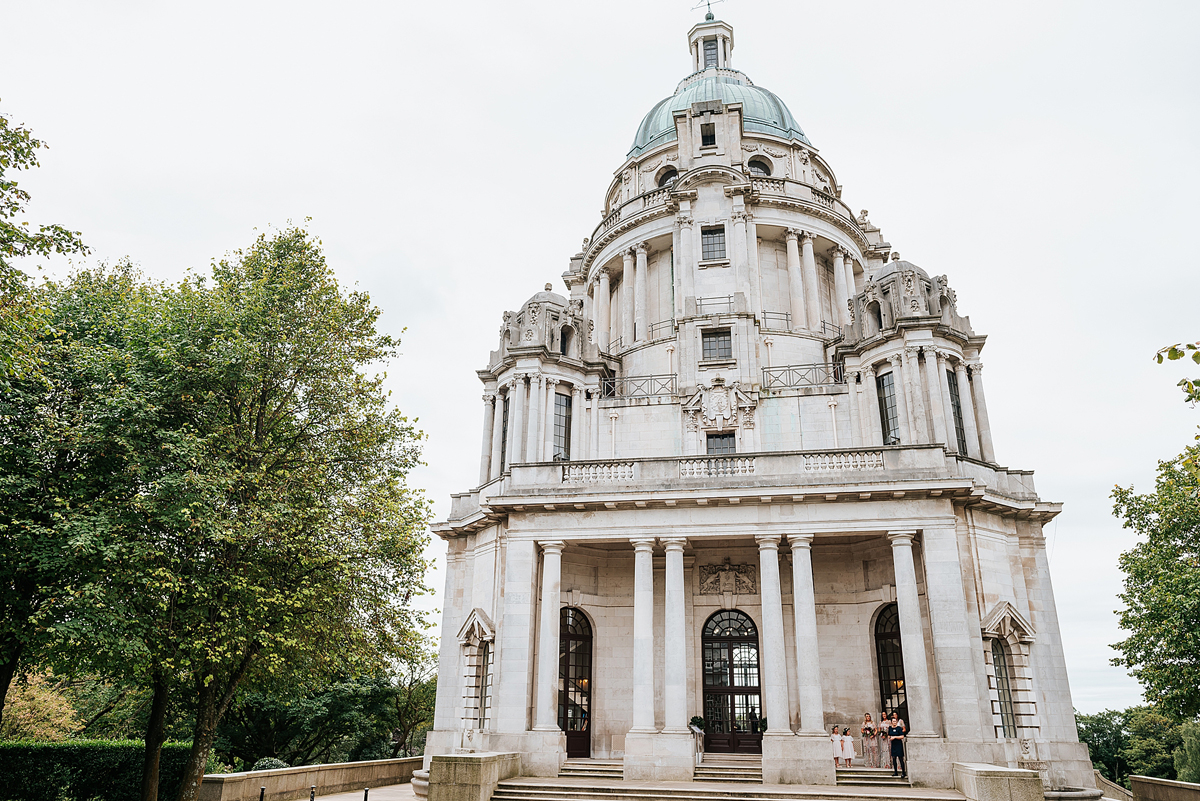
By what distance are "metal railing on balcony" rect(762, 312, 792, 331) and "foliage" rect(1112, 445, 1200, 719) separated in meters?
13.5

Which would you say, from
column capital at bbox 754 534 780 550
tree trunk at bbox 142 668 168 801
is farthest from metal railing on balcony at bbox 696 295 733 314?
tree trunk at bbox 142 668 168 801

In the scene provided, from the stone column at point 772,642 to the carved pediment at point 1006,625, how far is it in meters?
5.93

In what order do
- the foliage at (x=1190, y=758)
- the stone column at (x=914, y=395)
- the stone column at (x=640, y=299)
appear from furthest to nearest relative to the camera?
the foliage at (x=1190, y=758), the stone column at (x=640, y=299), the stone column at (x=914, y=395)

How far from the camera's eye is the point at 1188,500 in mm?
23828

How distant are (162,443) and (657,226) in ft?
77.9

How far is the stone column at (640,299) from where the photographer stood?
33844 millimetres

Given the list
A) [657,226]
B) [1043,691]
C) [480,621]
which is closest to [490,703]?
[480,621]

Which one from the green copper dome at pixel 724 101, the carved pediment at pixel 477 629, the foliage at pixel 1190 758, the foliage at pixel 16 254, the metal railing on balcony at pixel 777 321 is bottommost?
the foliage at pixel 1190 758

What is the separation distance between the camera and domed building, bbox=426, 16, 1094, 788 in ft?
68.4

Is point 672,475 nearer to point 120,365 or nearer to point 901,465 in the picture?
point 901,465

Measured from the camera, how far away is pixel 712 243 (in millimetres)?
33438

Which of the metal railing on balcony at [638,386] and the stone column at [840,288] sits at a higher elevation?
the stone column at [840,288]

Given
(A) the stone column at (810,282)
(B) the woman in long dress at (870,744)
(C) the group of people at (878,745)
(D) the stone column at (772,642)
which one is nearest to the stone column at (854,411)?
(A) the stone column at (810,282)

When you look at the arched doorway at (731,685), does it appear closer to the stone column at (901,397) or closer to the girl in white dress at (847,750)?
the girl in white dress at (847,750)
